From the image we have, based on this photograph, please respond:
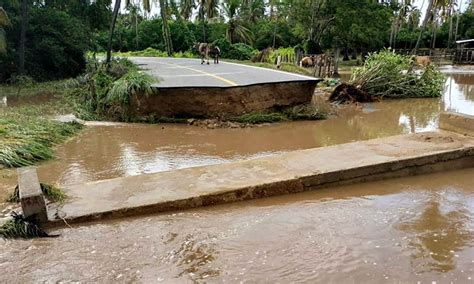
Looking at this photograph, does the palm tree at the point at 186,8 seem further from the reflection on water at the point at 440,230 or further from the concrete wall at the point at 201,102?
the reflection on water at the point at 440,230

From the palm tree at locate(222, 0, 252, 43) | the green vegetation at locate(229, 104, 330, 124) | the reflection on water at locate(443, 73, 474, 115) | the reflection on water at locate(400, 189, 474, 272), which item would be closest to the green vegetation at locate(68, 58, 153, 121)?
the green vegetation at locate(229, 104, 330, 124)

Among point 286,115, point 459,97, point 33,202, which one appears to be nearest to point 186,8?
point 459,97

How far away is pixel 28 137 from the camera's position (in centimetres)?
863

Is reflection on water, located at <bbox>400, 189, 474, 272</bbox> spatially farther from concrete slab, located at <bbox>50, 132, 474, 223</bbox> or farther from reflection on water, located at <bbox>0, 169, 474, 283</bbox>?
concrete slab, located at <bbox>50, 132, 474, 223</bbox>

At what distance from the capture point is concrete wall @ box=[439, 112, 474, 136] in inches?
298

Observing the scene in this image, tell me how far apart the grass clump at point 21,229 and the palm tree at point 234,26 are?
43.0m

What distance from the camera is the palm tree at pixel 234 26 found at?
152 ft

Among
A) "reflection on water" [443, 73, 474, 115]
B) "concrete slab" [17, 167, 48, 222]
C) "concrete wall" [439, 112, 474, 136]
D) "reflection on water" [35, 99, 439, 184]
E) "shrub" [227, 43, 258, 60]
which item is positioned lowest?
"reflection on water" [35, 99, 439, 184]

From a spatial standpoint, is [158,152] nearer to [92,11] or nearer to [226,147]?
[226,147]

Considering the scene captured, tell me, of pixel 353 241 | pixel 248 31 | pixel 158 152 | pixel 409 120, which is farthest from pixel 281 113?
pixel 248 31

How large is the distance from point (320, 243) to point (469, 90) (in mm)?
18624

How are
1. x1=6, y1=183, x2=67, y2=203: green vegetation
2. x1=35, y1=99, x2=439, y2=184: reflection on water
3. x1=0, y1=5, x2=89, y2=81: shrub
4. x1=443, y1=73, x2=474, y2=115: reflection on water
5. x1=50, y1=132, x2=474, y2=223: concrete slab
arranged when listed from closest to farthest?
x1=50, y1=132, x2=474, y2=223: concrete slab
x1=6, y1=183, x2=67, y2=203: green vegetation
x1=35, y1=99, x2=439, y2=184: reflection on water
x1=443, y1=73, x2=474, y2=115: reflection on water
x1=0, y1=5, x2=89, y2=81: shrub

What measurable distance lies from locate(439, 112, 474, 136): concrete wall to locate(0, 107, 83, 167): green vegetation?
7.25 m

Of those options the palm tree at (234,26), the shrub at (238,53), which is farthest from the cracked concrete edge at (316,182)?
the palm tree at (234,26)
